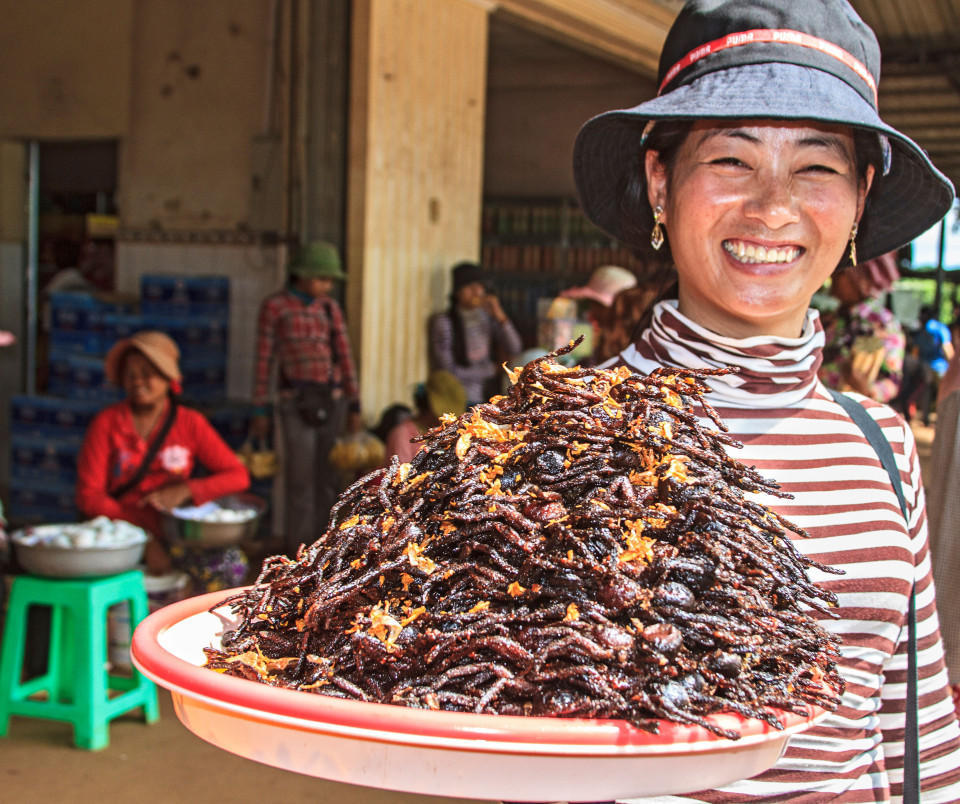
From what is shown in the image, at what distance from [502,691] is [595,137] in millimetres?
1062

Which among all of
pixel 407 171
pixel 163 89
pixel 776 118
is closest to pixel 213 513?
pixel 407 171

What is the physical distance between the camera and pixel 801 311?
1.54m

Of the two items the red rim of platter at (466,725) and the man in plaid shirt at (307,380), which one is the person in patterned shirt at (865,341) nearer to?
the man in plaid shirt at (307,380)

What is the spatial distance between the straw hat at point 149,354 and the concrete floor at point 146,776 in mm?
1808

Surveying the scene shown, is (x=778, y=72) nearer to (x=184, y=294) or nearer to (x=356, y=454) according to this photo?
(x=356, y=454)

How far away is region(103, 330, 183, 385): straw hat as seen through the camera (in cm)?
512

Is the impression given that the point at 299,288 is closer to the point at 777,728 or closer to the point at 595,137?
the point at 595,137

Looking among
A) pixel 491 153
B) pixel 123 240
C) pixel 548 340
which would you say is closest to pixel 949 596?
pixel 548 340

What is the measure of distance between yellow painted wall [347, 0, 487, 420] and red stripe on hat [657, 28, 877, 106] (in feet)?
20.5

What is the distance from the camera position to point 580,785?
84 centimetres

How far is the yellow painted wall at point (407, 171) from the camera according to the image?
7.54 metres

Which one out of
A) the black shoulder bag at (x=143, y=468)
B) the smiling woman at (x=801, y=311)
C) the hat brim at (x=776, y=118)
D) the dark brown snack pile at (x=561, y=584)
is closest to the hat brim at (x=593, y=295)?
the black shoulder bag at (x=143, y=468)

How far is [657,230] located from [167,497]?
12.9ft

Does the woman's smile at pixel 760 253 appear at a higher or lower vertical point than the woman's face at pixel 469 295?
lower
